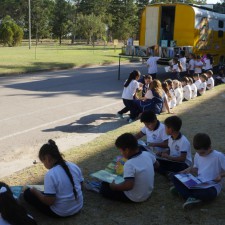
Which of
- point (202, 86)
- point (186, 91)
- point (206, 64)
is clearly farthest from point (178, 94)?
point (206, 64)

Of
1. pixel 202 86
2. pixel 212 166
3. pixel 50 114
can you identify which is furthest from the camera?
pixel 202 86

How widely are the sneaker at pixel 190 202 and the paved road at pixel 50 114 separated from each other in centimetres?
292

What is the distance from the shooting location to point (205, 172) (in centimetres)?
484

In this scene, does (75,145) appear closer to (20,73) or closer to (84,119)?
(84,119)

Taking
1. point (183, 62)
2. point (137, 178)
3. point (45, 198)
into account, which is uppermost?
point (183, 62)

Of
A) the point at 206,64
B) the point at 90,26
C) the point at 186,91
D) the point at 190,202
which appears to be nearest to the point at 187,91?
the point at 186,91

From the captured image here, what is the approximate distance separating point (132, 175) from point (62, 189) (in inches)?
33.4

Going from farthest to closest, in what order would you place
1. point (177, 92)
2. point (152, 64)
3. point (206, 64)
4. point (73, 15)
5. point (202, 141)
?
point (73, 15) → point (206, 64) → point (152, 64) → point (177, 92) → point (202, 141)

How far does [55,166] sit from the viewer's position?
13.6ft

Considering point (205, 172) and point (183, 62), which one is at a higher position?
point (183, 62)

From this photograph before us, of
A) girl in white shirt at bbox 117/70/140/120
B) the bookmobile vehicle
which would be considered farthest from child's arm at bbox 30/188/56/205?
the bookmobile vehicle

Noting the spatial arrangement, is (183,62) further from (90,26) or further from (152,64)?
(90,26)

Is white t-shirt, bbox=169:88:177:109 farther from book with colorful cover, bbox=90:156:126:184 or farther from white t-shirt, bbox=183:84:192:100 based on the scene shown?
book with colorful cover, bbox=90:156:126:184

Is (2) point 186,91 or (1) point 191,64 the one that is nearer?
(2) point 186,91
